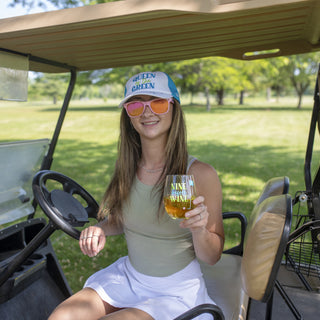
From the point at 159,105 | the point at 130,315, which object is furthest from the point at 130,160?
the point at 130,315

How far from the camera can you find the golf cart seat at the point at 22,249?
1.95 meters

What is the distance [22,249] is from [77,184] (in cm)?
53

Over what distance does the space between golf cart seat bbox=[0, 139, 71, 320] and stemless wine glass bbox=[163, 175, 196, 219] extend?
0.92 meters

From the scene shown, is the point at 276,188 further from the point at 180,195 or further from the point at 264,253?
the point at 180,195

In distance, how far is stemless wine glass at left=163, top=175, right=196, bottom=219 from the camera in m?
1.33

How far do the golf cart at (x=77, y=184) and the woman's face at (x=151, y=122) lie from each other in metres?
0.36

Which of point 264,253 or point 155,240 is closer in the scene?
point 264,253

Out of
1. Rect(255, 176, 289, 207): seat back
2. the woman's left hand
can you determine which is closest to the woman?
the woman's left hand

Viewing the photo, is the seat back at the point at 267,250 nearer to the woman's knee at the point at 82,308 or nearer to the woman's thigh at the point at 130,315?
the woman's thigh at the point at 130,315

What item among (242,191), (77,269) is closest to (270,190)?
(77,269)

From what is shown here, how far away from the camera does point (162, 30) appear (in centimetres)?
164

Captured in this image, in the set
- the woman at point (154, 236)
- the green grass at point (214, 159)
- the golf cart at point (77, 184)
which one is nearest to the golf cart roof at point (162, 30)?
the golf cart at point (77, 184)

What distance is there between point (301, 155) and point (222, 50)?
319 inches

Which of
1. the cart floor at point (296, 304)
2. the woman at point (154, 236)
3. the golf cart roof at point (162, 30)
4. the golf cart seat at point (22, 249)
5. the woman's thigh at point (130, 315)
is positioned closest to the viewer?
the golf cart roof at point (162, 30)
